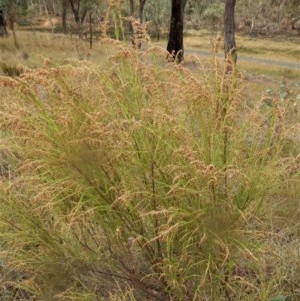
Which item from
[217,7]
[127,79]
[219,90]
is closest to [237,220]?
[219,90]

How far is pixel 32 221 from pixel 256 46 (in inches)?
1507

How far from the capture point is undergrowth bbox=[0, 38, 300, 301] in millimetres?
1997

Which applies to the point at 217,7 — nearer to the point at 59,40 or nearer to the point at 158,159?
the point at 59,40

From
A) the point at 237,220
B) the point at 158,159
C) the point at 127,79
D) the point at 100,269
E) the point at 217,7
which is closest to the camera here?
the point at 237,220

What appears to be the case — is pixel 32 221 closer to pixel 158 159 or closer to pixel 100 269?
pixel 100 269

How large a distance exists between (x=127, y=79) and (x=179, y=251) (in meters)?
0.91

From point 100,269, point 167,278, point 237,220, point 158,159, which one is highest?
point 158,159

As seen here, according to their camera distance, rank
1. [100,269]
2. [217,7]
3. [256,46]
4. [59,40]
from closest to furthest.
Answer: [100,269] < [59,40] < [256,46] < [217,7]

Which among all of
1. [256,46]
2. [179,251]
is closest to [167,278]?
[179,251]

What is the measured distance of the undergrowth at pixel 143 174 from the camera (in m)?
2.00

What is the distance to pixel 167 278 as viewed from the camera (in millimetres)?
2209

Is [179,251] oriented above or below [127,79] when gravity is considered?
below

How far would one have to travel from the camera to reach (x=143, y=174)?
214 cm

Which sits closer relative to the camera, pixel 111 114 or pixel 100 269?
pixel 111 114
